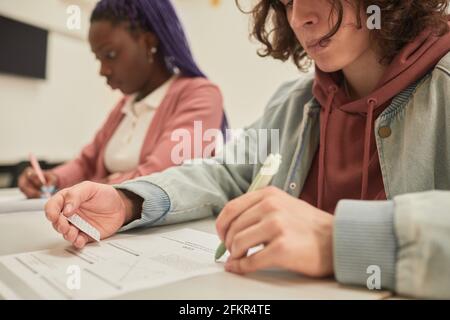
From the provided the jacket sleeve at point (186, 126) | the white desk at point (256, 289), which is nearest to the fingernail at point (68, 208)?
the white desk at point (256, 289)

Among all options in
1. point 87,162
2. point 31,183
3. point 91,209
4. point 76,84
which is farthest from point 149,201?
point 76,84

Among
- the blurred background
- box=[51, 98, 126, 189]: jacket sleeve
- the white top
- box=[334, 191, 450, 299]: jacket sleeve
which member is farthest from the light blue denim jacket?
the blurred background

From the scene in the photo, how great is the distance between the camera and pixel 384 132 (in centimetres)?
48

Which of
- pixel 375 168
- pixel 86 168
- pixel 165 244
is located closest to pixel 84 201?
pixel 165 244

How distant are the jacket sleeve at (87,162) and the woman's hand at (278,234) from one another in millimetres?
898

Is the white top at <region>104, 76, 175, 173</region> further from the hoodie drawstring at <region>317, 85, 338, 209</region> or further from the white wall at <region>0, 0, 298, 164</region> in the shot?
the hoodie drawstring at <region>317, 85, 338, 209</region>

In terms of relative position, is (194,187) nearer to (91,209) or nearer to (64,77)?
(91,209)

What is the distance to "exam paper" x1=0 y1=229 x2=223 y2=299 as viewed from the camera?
0.32 m

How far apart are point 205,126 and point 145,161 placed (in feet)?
0.59

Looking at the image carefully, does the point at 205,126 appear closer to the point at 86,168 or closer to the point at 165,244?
the point at 86,168

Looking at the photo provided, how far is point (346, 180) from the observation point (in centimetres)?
53

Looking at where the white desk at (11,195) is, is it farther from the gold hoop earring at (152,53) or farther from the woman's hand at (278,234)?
the woman's hand at (278,234)

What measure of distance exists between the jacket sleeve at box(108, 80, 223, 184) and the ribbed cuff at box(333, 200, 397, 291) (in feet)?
1.98

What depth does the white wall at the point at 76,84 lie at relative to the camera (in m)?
1.49
